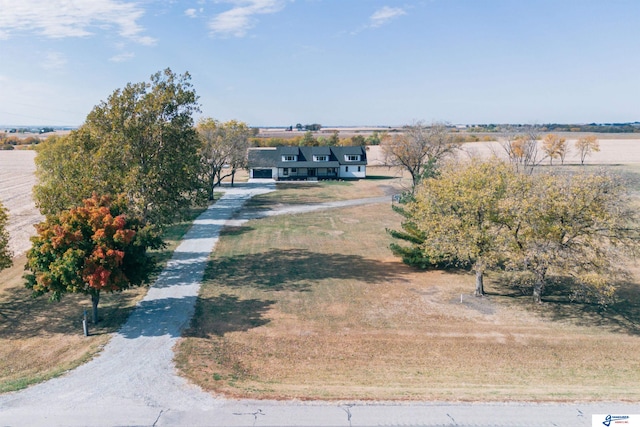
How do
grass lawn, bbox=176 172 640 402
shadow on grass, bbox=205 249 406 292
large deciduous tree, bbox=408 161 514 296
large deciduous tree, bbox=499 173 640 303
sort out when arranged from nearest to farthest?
grass lawn, bbox=176 172 640 402 < large deciduous tree, bbox=499 173 640 303 < large deciduous tree, bbox=408 161 514 296 < shadow on grass, bbox=205 249 406 292

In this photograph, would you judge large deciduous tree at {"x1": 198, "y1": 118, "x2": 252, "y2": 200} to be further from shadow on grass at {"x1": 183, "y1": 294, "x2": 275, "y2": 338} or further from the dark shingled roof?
shadow on grass at {"x1": 183, "y1": 294, "x2": 275, "y2": 338}

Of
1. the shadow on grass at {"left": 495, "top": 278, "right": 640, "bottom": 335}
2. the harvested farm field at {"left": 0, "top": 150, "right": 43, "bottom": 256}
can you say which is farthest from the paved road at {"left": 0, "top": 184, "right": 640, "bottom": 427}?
the harvested farm field at {"left": 0, "top": 150, "right": 43, "bottom": 256}

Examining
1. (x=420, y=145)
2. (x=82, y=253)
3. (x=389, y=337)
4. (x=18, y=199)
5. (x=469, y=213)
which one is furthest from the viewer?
(x=420, y=145)

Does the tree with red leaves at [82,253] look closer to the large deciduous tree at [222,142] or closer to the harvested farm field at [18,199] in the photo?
the harvested farm field at [18,199]

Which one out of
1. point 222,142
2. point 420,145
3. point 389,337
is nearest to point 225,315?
point 389,337

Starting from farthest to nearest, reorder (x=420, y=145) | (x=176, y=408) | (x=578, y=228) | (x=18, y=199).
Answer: (x=420, y=145)
(x=18, y=199)
(x=578, y=228)
(x=176, y=408)

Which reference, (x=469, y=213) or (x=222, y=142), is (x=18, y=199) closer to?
(x=222, y=142)
